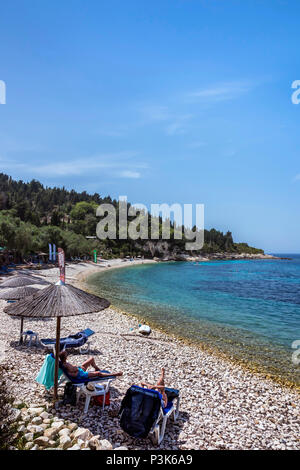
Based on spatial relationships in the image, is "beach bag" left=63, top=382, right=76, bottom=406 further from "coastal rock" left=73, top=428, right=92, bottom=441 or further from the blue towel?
"coastal rock" left=73, top=428, right=92, bottom=441

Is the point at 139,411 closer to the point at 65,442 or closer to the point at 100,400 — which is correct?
the point at 65,442

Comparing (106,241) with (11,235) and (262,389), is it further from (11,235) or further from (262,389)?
(262,389)

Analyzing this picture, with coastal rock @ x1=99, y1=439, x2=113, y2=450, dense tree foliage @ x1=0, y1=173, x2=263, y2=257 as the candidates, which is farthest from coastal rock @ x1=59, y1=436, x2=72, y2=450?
dense tree foliage @ x1=0, y1=173, x2=263, y2=257

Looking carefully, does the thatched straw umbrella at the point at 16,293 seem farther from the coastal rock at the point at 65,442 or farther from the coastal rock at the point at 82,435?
the coastal rock at the point at 65,442

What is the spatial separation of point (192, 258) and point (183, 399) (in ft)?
429

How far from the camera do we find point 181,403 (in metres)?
7.45

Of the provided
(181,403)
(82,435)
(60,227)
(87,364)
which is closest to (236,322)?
(181,403)

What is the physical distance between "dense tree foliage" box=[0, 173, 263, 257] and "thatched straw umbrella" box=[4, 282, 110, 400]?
3508 centimetres

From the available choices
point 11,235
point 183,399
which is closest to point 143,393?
point 183,399

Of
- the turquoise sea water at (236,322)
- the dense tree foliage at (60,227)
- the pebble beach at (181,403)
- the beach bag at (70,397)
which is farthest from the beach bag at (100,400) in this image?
the dense tree foliage at (60,227)

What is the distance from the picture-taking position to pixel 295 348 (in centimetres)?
1440

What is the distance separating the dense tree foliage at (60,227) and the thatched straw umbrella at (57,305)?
115 feet

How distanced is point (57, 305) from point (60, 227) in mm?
98473

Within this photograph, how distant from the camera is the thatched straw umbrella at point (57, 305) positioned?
652cm
